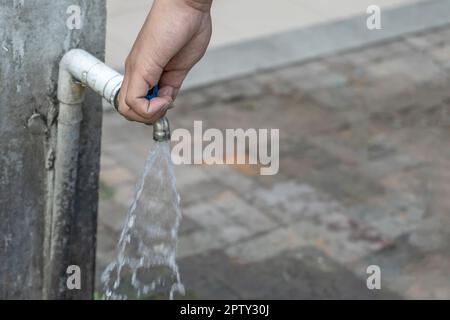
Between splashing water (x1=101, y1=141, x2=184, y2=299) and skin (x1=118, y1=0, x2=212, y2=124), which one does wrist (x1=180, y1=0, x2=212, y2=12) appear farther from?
splashing water (x1=101, y1=141, x2=184, y2=299)

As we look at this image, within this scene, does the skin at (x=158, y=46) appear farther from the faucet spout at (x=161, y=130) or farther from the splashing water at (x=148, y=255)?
the splashing water at (x=148, y=255)

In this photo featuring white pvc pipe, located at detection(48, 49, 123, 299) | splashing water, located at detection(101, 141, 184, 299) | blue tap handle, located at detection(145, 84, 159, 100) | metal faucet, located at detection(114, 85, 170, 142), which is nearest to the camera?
blue tap handle, located at detection(145, 84, 159, 100)

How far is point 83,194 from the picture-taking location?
3.81 metres

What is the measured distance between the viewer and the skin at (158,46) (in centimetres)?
290

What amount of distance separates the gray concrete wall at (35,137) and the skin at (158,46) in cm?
51

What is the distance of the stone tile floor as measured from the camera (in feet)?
17.9

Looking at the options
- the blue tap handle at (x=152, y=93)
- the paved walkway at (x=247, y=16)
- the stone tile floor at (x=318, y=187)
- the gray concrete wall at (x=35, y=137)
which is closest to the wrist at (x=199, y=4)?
the blue tap handle at (x=152, y=93)

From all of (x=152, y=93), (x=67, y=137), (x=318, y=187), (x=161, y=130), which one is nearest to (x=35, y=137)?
(x=67, y=137)

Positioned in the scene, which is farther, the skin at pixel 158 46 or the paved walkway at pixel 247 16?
the paved walkway at pixel 247 16

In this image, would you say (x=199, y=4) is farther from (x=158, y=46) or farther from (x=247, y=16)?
(x=247, y=16)

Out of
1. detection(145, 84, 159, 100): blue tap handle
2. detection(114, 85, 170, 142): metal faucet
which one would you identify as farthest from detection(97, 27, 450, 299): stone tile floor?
detection(145, 84, 159, 100): blue tap handle

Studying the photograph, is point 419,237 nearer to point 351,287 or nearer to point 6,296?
point 351,287

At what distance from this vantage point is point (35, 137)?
3572mm

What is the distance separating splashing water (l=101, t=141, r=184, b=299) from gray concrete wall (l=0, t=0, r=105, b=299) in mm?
938
